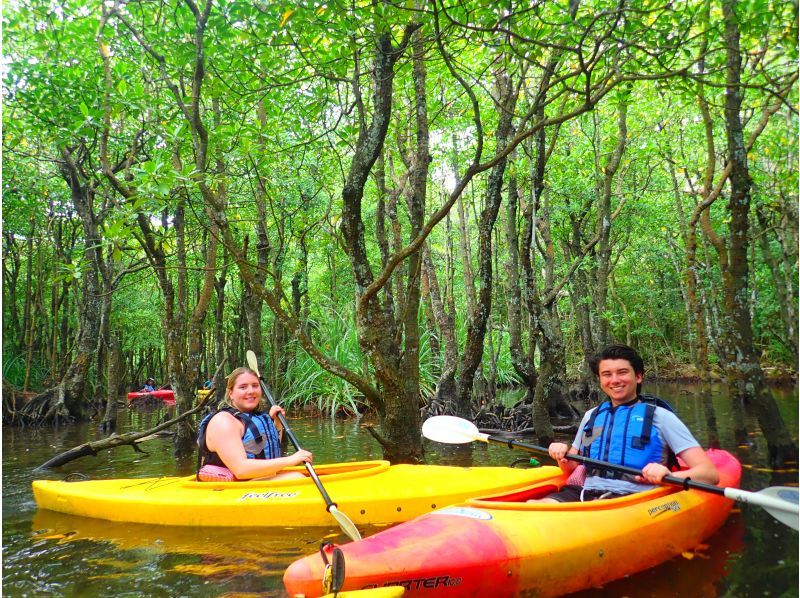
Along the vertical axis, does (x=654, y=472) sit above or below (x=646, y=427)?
below

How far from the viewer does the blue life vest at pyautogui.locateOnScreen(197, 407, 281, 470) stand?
3965 mm

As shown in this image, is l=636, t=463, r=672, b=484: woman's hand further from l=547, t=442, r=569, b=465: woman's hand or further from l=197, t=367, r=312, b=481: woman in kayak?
l=197, t=367, r=312, b=481: woman in kayak

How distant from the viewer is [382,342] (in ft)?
15.0

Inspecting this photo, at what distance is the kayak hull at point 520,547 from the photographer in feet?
7.46

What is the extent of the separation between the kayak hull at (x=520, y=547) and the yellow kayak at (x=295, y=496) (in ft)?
3.01

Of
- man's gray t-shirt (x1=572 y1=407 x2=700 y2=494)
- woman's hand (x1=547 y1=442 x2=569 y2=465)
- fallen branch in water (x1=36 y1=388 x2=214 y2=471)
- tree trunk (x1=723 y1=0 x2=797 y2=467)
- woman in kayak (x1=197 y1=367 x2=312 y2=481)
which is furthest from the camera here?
fallen branch in water (x1=36 y1=388 x2=214 y2=471)

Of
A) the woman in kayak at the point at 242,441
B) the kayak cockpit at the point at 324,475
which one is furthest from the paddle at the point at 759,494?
the woman in kayak at the point at 242,441

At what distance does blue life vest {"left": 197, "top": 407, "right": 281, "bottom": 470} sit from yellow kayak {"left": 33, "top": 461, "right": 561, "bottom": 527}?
8.0 inches

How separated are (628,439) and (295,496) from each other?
218cm

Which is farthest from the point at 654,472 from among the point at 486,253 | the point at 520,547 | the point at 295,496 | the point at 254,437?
the point at 486,253

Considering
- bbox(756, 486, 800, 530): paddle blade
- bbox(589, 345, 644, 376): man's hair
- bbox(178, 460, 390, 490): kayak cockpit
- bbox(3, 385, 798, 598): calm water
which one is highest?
bbox(589, 345, 644, 376): man's hair

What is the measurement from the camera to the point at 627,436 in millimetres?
3195

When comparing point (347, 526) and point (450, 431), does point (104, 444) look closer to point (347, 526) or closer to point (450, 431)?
point (450, 431)

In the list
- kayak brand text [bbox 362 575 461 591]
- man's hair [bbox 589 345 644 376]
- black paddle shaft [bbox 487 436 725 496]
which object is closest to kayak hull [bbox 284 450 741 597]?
kayak brand text [bbox 362 575 461 591]
